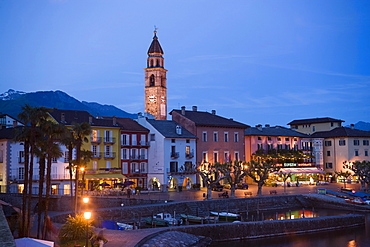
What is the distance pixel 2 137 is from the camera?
59469 mm

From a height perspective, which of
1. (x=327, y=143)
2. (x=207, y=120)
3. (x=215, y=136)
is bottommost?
(x=327, y=143)

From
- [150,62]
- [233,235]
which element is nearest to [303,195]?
[233,235]

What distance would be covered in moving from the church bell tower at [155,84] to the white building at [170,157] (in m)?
30.3

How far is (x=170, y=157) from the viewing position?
237ft

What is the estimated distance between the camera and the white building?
235 feet

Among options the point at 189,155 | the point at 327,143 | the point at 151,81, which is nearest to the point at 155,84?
the point at 151,81

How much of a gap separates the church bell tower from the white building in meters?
30.3

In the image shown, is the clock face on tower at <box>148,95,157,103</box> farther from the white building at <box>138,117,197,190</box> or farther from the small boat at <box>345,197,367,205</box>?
the small boat at <box>345,197,367,205</box>

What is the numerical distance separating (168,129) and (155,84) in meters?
33.2

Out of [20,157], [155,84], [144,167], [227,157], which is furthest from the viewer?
[155,84]

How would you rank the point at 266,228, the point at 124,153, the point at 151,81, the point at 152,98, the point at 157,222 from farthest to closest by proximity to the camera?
the point at 151,81
the point at 152,98
the point at 124,153
the point at 157,222
the point at 266,228

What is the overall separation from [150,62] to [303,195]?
5307 cm

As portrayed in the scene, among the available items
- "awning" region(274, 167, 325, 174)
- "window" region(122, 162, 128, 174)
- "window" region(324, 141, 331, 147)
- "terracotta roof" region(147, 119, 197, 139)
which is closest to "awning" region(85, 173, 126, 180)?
"window" region(122, 162, 128, 174)

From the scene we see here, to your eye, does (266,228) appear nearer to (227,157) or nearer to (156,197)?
(156,197)
